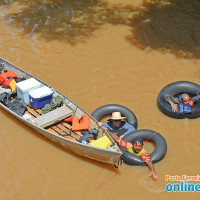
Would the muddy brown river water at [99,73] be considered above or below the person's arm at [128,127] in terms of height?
below

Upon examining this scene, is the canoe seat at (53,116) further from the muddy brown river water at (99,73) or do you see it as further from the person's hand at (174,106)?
the person's hand at (174,106)

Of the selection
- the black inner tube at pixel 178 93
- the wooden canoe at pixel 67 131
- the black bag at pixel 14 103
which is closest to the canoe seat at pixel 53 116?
the wooden canoe at pixel 67 131

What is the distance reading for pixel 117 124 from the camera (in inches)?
371

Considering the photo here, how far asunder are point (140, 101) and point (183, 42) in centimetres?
513

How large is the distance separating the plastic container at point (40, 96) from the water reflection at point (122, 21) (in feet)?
17.6

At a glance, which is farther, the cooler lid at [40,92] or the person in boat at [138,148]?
the cooler lid at [40,92]

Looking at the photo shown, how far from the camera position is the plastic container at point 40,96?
10.2 meters

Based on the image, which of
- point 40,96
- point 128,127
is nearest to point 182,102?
point 128,127

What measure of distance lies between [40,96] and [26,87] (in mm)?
733

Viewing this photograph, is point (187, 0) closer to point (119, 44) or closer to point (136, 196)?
point (119, 44)

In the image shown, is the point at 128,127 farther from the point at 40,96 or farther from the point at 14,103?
the point at 14,103

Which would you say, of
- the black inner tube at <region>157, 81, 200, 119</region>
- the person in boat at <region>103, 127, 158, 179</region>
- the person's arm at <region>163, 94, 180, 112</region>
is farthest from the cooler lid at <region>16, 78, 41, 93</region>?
the person's arm at <region>163, 94, 180, 112</region>

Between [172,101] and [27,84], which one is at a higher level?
[27,84]

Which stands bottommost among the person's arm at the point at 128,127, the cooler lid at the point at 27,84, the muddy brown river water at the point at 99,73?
the muddy brown river water at the point at 99,73
